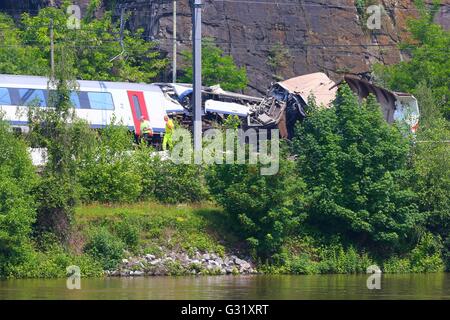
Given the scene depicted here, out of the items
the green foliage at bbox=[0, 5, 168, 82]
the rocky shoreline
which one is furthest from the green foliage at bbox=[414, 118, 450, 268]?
the green foliage at bbox=[0, 5, 168, 82]

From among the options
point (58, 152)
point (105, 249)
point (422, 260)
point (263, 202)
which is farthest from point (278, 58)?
point (105, 249)

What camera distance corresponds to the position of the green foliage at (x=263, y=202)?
39500 millimetres

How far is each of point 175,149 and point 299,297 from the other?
13.1 meters

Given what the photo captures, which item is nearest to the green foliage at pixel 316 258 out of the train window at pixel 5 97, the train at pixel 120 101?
the train at pixel 120 101

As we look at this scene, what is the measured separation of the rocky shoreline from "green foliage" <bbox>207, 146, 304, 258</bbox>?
1011 millimetres

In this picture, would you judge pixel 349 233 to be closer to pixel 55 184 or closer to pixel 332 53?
pixel 55 184

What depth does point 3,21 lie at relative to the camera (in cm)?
6406

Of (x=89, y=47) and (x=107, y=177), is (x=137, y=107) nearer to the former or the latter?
(x=107, y=177)

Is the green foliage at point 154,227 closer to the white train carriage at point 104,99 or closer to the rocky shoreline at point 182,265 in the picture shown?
the rocky shoreline at point 182,265

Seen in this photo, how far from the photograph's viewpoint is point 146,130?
48.0 m

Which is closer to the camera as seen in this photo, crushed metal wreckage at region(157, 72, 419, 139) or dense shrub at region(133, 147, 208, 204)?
dense shrub at region(133, 147, 208, 204)

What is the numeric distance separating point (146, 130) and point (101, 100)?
2414mm

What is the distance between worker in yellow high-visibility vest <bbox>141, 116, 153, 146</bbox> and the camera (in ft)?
157

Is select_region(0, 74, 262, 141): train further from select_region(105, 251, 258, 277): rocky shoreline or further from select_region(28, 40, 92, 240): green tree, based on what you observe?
select_region(105, 251, 258, 277): rocky shoreline
